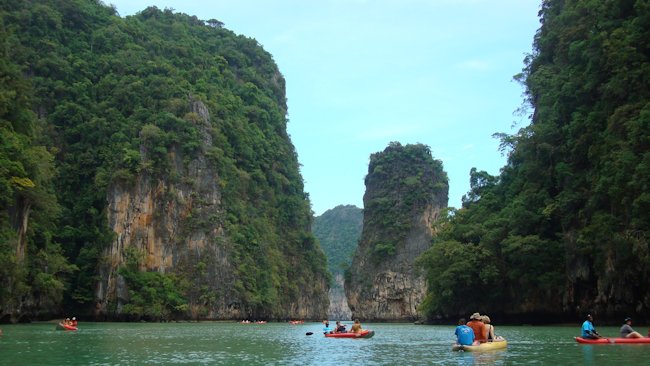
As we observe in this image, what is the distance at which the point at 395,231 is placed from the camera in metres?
91.5

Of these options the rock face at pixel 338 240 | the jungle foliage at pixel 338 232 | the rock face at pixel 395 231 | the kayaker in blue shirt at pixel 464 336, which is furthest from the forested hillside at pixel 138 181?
the jungle foliage at pixel 338 232

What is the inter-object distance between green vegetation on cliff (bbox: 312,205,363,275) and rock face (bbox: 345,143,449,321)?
51.3 m

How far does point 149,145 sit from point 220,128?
11.7 m

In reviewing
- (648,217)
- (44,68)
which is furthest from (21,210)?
(648,217)

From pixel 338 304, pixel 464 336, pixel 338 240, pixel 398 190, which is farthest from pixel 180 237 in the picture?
pixel 338 240

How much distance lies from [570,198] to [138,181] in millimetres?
37703

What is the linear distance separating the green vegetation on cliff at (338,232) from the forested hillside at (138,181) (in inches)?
2619

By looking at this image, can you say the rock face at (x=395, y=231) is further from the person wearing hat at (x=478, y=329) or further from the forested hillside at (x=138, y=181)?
the person wearing hat at (x=478, y=329)

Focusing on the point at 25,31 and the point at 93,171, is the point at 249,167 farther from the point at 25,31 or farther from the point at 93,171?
the point at 25,31

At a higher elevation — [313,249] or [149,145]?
[149,145]

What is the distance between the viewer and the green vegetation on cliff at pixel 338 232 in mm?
149125

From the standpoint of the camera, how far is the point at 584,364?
1532 cm

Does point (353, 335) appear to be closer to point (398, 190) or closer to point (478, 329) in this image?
point (478, 329)

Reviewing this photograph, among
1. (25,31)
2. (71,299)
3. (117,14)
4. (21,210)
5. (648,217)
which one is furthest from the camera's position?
(117,14)
